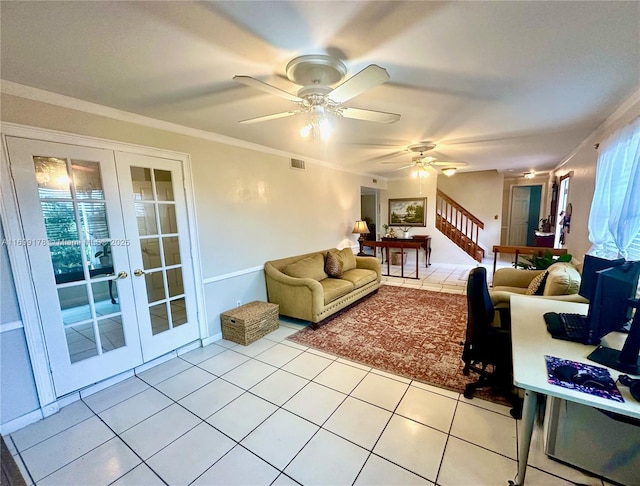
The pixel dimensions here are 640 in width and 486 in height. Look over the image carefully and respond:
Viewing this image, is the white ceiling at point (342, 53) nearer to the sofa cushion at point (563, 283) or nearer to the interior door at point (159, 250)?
the interior door at point (159, 250)

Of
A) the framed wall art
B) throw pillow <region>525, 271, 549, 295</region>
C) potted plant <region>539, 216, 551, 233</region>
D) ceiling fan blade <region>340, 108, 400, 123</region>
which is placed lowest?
throw pillow <region>525, 271, 549, 295</region>

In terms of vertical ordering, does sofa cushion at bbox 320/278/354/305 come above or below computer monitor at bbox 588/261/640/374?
below

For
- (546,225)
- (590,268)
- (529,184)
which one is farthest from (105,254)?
(529,184)

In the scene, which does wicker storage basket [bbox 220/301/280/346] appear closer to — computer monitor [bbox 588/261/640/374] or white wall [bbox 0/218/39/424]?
white wall [bbox 0/218/39/424]

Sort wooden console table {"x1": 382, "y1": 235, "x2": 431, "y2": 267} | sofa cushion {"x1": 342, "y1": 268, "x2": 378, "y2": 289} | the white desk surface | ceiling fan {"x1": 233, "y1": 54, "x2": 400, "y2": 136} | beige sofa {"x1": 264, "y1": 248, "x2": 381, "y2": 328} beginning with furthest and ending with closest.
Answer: wooden console table {"x1": 382, "y1": 235, "x2": 431, "y2": 267}, sofa cushion {"x1": 342, "y1": 268, "x2": 378, "y2": 289}, beige sofa {"x1": 264, "y1": 248, "x2": 381, "y2": 328}, ceiling fan {"x1": 233, "y1": 54, "x2": 400, "y2": 136}, the white desk surface

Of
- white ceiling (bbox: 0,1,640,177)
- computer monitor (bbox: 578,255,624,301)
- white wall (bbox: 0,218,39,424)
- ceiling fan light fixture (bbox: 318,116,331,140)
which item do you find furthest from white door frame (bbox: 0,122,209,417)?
computer monitor (bbox: 578,255,624,301)

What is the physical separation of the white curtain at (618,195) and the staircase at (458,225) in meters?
4.49

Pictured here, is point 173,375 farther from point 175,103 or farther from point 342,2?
point 342,2

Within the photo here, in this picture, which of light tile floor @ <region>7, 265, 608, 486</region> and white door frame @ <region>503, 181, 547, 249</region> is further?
white door frame @ <region>503, 181, 547, 249</region>

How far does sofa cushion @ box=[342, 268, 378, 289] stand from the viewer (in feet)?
13.9

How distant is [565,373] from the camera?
1.21 meters

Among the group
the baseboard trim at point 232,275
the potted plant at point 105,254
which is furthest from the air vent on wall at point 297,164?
the potted plant at point 105,254

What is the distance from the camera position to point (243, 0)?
1155mm

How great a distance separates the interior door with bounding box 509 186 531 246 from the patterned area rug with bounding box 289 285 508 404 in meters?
5.49
